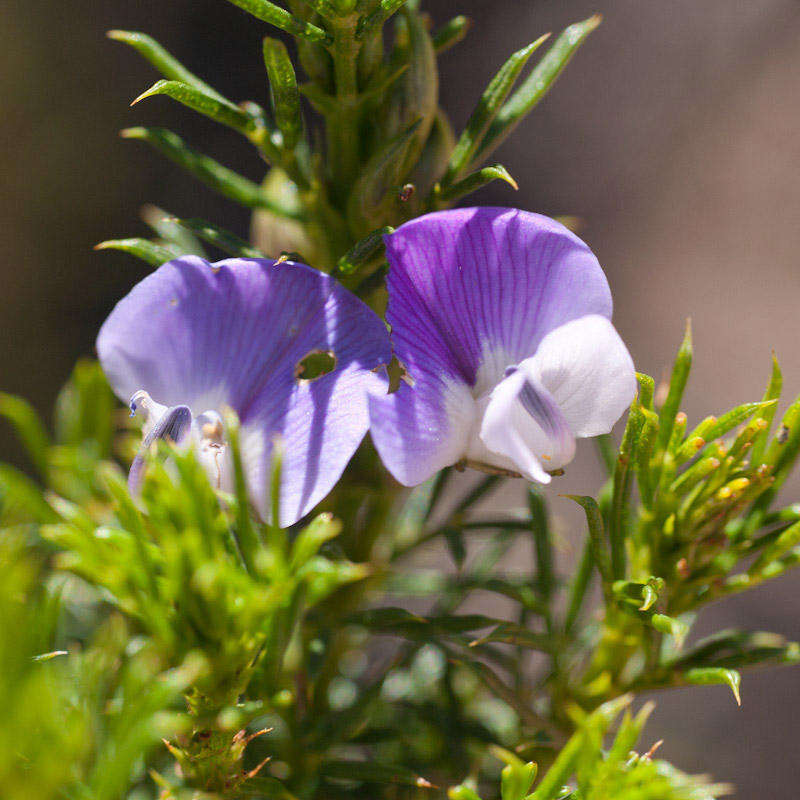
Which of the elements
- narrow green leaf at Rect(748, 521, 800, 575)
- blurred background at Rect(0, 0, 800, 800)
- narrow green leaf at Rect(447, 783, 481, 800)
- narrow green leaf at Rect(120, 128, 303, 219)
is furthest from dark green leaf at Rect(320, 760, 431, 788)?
blurred background at Rect(0, 0, 800, 800)

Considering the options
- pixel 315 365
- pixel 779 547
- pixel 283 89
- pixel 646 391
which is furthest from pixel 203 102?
pixel 779 547

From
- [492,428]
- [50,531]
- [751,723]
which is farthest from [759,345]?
[50,531]

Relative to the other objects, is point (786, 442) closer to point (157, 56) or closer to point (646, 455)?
point (646, 455)

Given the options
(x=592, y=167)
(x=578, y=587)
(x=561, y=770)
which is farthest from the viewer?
(x=592, y=167)

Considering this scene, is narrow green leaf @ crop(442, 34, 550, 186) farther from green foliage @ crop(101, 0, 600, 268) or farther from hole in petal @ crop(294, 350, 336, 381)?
hole in petal @ crop(294, 350, 336, 381)

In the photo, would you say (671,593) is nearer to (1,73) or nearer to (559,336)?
(559,336)

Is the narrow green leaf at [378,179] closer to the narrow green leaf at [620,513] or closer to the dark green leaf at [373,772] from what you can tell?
the narrow green leaf at [620,513]
